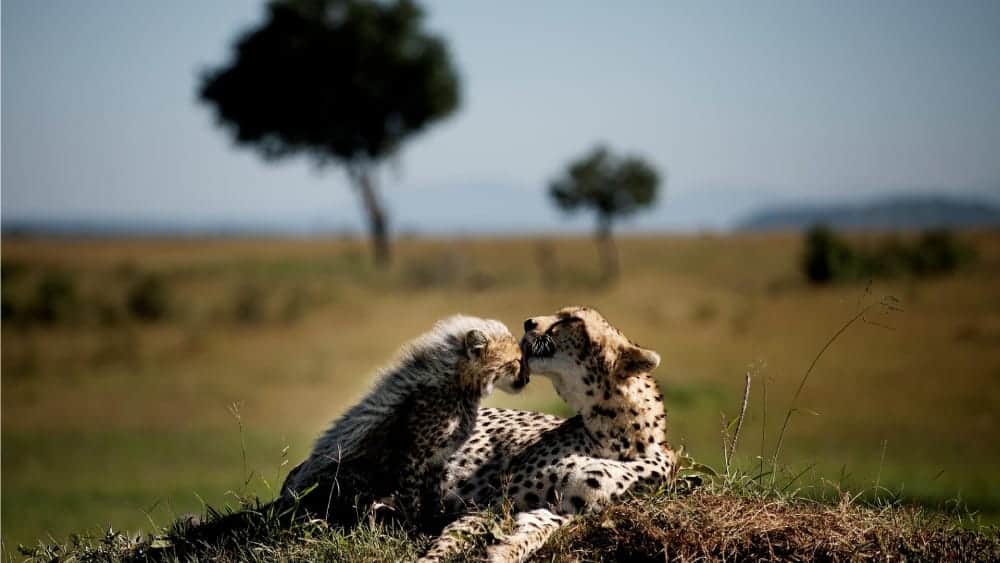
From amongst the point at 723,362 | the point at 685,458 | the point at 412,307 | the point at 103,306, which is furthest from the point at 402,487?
the point at 103,306

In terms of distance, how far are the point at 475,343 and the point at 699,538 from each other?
1.11 m

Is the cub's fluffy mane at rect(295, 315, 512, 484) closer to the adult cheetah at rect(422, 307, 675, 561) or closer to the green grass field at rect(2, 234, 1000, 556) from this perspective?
the adult cheetah at rect(422, 307, 675, 561)

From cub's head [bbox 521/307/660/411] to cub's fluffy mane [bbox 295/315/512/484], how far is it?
213 mm

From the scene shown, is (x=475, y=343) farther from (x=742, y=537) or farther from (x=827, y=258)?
(x=827, y=258)

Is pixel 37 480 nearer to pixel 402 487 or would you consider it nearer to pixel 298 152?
pixel 402 487

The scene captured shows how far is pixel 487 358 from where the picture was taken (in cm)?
431

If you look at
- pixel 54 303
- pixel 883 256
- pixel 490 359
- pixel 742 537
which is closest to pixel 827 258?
pixel 883 256

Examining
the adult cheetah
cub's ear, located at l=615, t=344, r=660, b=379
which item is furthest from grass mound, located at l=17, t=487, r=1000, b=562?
cub's ear, located at l=615, t=344, r=660, b=379

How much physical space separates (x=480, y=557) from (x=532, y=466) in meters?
0.51

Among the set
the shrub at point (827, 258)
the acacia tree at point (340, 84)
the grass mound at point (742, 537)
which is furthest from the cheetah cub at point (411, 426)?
the acacia tree at point (340, 84)

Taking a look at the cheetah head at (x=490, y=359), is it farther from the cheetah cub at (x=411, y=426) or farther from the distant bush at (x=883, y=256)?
the distant bush at (x=883, y=256)

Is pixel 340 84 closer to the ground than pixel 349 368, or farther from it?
farther from it

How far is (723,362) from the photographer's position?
23531mm

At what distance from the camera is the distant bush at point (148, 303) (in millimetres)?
28062
